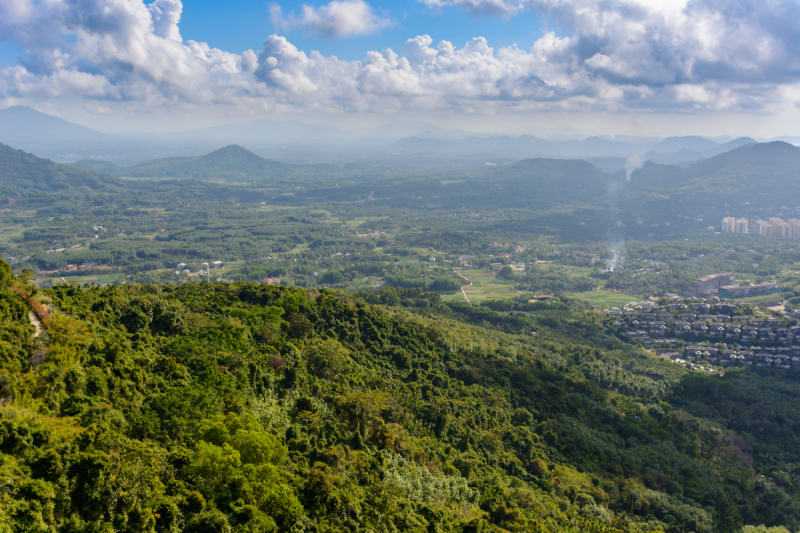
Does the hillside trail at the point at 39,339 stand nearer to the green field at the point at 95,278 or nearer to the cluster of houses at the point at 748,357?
the cluster of houses at the point at 748,357

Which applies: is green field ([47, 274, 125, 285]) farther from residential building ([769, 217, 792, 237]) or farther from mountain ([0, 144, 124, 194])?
residential building ([769, 217, 792, 237])

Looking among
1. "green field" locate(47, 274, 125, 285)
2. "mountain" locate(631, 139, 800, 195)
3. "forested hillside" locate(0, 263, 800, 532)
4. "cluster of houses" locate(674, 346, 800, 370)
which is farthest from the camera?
"mountain" locate(631, 139, 800, 195)

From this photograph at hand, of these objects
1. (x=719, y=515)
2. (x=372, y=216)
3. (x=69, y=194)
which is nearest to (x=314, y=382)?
(x=719, y=515)

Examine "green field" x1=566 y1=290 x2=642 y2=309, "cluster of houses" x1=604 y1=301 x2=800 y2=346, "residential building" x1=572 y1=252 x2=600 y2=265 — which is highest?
"residential building" x1=572 y1=252 x2=600 y2=265

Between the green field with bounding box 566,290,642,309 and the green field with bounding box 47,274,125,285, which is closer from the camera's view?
the green field with bounding box 566,290,642,309

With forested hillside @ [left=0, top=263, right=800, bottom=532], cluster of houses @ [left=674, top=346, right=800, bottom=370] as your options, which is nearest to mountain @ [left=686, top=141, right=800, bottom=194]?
cluster of houses @ [left=674, top=346, right=800, bottom=370]

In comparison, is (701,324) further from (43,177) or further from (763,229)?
(43,177)

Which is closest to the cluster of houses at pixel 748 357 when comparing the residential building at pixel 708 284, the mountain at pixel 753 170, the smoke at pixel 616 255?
the residential building at pixel 708 284
